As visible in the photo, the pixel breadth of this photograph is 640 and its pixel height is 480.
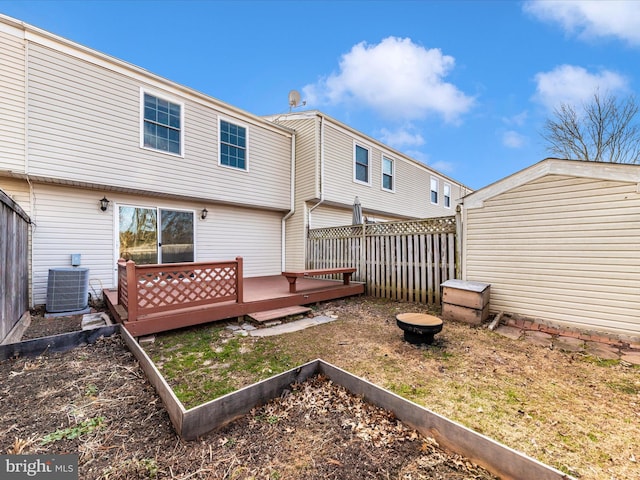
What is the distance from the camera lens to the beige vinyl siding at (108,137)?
206 inches

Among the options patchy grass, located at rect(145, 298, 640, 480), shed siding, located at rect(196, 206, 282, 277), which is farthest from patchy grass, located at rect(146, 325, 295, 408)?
shed siding, located at rect(196, 206, 282, 277)

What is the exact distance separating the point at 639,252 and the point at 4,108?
35.2 feet

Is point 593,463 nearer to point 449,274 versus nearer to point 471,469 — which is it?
point 471,469

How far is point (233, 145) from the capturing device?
26.1ft

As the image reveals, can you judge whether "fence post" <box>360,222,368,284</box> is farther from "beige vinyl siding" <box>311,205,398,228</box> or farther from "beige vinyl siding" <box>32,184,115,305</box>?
"beige vinyl siding" <box>32,184,115,305</box>

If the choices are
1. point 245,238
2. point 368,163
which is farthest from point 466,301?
point 368,163

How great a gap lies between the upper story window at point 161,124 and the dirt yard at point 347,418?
16.6ft

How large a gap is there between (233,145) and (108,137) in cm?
299

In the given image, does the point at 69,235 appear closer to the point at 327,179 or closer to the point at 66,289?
the point at 66,289

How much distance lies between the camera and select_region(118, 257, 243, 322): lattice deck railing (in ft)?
12.8

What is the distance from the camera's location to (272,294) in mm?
5902

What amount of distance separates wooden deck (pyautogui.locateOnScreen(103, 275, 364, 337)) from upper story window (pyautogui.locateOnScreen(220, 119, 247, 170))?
3.68m

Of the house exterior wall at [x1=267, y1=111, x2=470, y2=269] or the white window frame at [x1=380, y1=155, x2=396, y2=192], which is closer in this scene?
the house exterior wall at [x1=267, y1=111, x2=470, y2=269]

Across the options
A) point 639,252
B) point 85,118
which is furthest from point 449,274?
point 85,118
